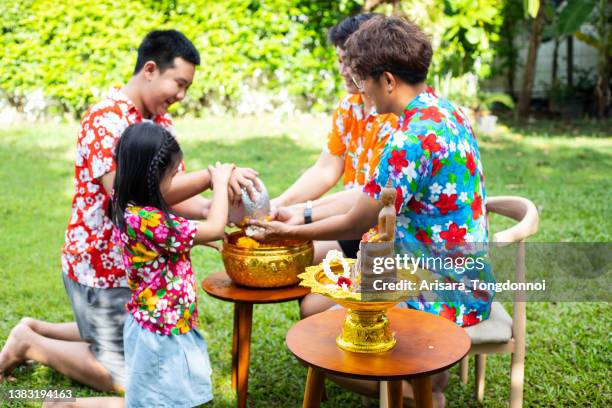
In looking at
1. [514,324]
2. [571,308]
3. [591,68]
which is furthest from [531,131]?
[514,324]

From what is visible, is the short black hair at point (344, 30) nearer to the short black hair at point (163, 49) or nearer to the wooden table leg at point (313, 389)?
the short black hair at point (163, 49)

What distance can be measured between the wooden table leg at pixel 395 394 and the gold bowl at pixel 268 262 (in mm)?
709

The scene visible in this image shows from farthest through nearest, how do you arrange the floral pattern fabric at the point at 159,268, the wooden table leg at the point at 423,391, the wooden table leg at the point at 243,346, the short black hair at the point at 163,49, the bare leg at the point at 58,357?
1. the bare leg at the point at 58,357
2. the short black hair at the point at 163,49
3. the wooden table leg at the point at 243,346
4. the floral pattern fabric at the point at 159,268
5. the wooden table leg at the point at 423,391

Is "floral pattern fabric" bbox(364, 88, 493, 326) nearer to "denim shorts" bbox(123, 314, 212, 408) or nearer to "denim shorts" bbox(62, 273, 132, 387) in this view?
"denim shorts" bbox(123, 314, 212, 408)

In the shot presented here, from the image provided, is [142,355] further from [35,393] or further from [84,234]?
[35,393]

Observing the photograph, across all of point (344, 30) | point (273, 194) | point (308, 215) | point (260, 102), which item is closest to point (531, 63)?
point (260, 102)

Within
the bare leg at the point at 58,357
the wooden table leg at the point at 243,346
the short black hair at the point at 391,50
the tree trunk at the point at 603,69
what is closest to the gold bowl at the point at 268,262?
the wooden table leg at the point at 243,346

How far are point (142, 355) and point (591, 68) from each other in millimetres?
11862

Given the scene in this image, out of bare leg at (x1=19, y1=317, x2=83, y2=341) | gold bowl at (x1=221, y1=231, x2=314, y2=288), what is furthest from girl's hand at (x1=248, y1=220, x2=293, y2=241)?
bare leg at (x1=19, y1=317, x2=83, y2=341)

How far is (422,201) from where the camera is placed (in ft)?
8.87

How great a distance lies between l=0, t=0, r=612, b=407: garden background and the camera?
5.94m

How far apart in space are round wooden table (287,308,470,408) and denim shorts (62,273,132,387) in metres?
1.30

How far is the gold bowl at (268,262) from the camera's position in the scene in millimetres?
3053

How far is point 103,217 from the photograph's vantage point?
11.1 feet
